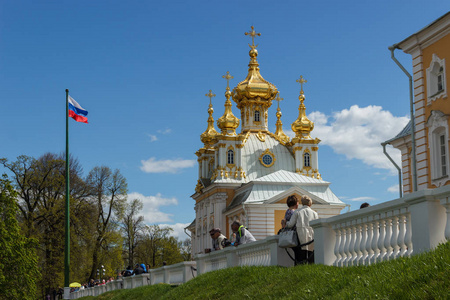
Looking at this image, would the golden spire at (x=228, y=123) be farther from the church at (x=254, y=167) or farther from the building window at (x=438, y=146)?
the building window at (x=438, y=146)

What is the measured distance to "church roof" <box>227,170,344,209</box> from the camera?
62.0 metres

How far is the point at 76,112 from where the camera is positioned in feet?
104

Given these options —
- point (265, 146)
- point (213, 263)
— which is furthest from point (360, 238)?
point (265, 146)

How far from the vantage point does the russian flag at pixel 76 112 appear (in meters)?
31.5

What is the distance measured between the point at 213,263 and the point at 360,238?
842cm

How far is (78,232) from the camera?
47375 millimetres

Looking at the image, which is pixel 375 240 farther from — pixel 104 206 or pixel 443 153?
pixel 104 206

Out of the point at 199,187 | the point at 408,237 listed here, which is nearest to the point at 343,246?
the point at 408,237

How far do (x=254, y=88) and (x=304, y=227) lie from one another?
63.5 m

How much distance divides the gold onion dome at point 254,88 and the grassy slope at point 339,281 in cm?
6116

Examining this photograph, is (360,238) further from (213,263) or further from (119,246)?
(119,246)

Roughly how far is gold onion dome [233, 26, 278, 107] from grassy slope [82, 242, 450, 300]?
61.2 meters

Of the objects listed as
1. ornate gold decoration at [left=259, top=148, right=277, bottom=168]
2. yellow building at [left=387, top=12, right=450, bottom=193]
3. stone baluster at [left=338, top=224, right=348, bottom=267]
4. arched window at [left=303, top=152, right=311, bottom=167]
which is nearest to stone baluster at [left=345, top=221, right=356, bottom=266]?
stone baluster at [left=338, top=224, right=348, bottom=267]

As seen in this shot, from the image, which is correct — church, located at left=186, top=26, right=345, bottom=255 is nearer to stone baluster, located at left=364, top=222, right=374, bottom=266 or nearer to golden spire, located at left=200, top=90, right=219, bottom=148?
golden spire, located at left=200, top=90, right=219, bottom=148
